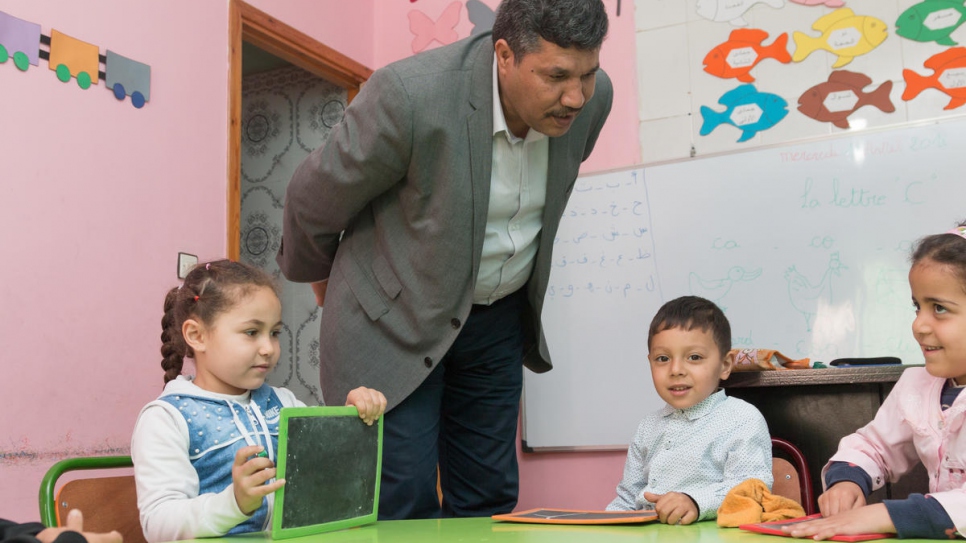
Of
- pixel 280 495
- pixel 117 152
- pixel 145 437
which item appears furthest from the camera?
pixel 117 152

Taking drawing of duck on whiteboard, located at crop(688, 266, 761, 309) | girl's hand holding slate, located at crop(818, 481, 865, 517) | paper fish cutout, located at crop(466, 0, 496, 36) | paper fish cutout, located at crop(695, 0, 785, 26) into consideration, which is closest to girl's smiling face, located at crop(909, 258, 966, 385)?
girl's hand holding slate, located at crop(818, 481, 865, 517)

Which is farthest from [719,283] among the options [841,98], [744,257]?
[841,98]

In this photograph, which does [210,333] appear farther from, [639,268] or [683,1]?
[683,1]

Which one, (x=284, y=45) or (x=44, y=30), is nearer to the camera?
(x=44, y=30)

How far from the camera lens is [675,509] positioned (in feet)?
4.12

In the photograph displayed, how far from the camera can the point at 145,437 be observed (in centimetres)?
130

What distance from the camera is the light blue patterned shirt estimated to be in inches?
60.7

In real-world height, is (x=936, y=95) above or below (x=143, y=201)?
above

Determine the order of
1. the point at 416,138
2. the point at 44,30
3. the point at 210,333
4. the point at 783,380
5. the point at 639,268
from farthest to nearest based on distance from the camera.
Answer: the point at 639,268
the point at 44,30
the point at 783,380
the point at 416,138
the point at 210,333

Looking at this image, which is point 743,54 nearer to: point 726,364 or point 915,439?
point 726,364

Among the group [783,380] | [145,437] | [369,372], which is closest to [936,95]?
[783,380]

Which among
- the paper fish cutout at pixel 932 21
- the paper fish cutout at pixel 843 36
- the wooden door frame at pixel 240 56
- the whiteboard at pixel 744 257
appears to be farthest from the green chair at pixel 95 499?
the paper fish cutout at pixel 932 21

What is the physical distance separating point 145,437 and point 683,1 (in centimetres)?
267

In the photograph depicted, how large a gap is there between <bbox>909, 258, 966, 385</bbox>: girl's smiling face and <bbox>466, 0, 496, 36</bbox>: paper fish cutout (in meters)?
2.55
